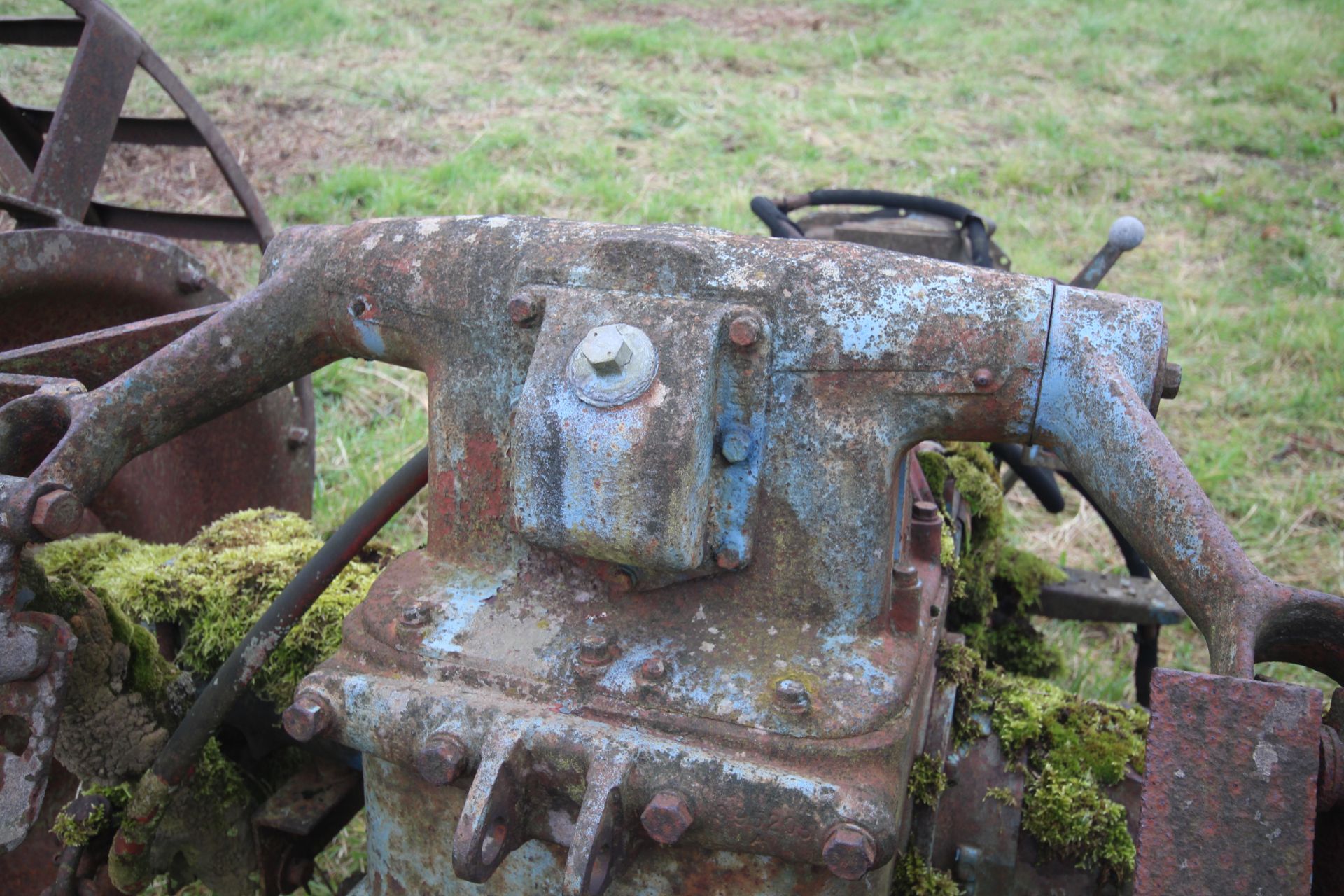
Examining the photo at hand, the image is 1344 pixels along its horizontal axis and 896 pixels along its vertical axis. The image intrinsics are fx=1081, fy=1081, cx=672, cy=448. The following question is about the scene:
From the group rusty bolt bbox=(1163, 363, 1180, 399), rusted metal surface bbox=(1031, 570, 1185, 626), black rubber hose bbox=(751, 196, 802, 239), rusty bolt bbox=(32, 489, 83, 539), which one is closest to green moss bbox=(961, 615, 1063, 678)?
rusted metal surface bbox=(1031, 570, 1185, 626)

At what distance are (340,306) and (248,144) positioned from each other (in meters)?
4.89

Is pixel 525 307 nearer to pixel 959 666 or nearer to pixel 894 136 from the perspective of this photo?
pixel 959 666

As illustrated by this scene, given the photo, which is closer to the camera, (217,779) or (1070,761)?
(1070,761)

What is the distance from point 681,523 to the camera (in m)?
1.20

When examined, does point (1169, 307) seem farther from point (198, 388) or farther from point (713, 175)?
point (198, 388)

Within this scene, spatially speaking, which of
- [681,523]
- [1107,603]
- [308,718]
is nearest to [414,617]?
[308,718]

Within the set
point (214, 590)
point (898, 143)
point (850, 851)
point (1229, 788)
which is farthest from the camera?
point (898, 143)

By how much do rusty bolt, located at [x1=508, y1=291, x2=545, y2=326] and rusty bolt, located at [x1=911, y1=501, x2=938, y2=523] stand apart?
69cm

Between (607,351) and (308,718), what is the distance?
550mm

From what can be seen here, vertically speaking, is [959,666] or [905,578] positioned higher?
[905,578]

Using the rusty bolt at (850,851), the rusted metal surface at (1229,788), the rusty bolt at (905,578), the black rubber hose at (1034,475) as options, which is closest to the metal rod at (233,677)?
the rusty bolt at (905,578)

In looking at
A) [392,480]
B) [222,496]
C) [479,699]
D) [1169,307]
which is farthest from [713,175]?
[479,699]

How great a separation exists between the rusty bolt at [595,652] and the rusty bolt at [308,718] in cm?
31

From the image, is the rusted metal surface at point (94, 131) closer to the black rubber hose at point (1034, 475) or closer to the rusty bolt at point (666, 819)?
the rusty bolt at point (666, 819)
